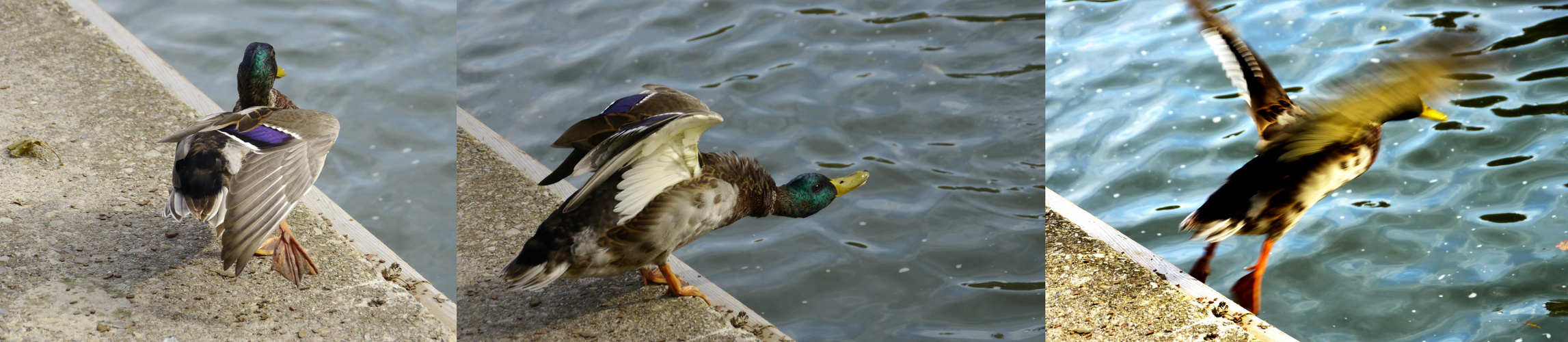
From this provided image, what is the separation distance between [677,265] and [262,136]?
2.73 ft

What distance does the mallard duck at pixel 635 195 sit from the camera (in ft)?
4.30

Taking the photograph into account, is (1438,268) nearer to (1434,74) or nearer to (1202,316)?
(1202,316)

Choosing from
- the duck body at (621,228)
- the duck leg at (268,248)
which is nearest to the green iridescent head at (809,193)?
the duck body at (621,228)

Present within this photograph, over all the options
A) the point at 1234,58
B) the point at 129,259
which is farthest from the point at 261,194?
the point at 1234,58

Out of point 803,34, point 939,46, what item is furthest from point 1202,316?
point 803,34

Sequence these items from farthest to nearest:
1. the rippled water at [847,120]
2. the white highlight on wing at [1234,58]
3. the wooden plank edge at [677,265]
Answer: the rippled water at [847,120]
the wooden plank edge at [677,265]
the white highlight on wing at [1234,58]

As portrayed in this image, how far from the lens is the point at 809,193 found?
64.1 inches

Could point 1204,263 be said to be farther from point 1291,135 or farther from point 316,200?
point 316,200

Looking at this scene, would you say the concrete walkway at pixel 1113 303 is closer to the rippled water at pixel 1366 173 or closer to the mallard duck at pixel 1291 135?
the rippled water at pixel 1366 173

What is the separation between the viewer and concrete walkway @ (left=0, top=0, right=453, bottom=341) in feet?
6.63

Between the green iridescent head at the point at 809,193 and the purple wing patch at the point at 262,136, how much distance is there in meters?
1.00

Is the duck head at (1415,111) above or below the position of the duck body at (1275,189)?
above

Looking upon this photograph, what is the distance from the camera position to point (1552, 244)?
2.26 m

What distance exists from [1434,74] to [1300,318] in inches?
45.6
